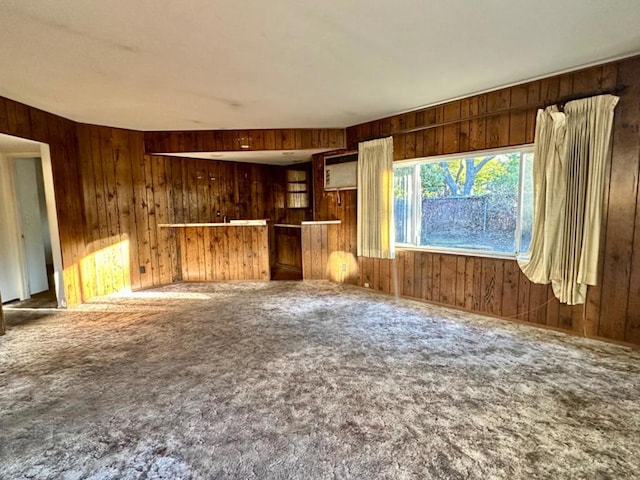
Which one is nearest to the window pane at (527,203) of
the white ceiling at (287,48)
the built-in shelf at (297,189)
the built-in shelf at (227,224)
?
the white ceiling at (287,48)

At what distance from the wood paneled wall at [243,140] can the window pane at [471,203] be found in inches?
66.4

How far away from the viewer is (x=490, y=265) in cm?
368

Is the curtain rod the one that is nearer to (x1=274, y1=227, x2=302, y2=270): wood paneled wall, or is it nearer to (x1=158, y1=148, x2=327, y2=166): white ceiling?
(x1=158, y1=148, x2=327, y2=166): white ceiling

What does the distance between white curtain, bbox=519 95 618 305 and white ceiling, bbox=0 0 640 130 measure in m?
0.48

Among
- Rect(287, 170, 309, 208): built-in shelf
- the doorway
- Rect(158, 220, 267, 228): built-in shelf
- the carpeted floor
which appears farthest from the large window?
the doorway

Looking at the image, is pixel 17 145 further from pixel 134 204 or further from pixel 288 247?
pixel 288 247

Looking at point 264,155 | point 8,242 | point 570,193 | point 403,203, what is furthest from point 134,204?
point 570,193

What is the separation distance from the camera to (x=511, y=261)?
3.51m

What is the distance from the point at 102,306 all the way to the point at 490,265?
4.86 metres

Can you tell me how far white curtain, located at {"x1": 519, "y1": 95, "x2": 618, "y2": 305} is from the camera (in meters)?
2.88

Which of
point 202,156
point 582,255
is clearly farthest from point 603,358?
point 202,156

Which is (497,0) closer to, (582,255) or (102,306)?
(582,255)

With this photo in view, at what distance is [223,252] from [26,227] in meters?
2.84

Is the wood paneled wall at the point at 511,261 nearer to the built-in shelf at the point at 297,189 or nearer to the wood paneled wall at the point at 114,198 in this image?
the built-in shelf at the point at 297,189
